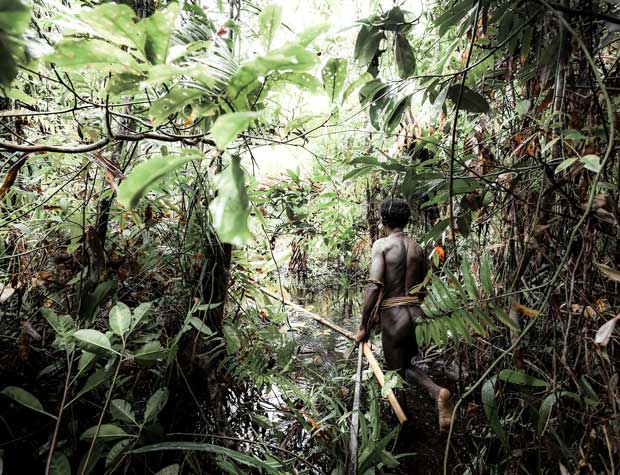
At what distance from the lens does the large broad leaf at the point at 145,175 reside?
0.31 meters

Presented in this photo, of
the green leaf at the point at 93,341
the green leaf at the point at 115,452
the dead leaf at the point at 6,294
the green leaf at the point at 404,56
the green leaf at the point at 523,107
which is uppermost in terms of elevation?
the green leaf at the point at 404,56

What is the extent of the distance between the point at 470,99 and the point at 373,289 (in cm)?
160

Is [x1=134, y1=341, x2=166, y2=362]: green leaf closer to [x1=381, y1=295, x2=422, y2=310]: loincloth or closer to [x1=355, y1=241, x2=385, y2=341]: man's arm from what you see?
[x1=355, y1=241, x2=385, y2=341]: man's arm

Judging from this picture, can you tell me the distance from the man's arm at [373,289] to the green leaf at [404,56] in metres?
1.43

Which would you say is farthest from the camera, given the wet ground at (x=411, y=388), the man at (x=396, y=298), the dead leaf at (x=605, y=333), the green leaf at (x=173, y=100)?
the man at (x=396, y=298)

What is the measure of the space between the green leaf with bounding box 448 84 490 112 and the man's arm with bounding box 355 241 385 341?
1481 mm

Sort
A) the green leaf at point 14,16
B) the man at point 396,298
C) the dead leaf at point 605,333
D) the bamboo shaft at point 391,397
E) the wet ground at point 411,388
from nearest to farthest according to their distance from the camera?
the green leaf at point 14,16, the dead leaf at point 605,333, the bamboo shaft at point 391,397, the wet ground at point 411,388, the man at point 396,298

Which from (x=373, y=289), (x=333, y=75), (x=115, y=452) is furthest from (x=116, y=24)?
(x=373, y=289)

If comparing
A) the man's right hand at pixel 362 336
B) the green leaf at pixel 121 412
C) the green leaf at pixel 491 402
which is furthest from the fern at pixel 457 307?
the man's right hand at pixel 362 336

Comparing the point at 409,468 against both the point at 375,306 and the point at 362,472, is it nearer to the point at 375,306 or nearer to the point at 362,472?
the point at 362,472

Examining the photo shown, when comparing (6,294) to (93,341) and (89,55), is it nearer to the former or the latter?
(93,341)

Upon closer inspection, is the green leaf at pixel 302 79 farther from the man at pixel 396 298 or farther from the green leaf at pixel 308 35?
the man at pixel 396 298

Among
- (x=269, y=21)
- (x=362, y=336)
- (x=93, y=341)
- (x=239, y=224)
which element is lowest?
(x=362, y=336)

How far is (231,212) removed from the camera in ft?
1.06
